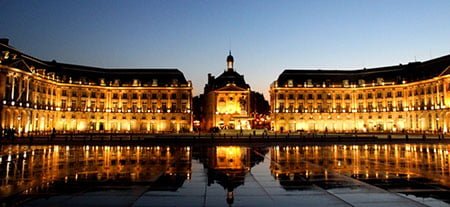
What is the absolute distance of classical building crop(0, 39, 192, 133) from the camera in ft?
277

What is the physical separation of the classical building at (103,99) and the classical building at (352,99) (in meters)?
29.5

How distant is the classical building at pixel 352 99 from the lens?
319 feet

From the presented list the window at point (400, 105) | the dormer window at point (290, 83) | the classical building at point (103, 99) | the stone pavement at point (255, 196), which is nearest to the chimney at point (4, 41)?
the classical building at point (103, 99)

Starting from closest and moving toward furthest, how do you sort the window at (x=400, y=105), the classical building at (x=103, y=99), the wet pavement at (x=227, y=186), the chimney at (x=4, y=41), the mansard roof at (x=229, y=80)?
the wet pavement at (x=227, y=186) → the chimney at (x=4, y=41) → the classical building at (x=103, y=99) → the window at (x=400, y=105) → the mansard roof at (x=229, y=80)

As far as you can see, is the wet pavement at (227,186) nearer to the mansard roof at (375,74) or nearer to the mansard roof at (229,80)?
the mansard roof at (375,74)

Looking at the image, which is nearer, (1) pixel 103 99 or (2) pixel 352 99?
(1) pixel 103 99

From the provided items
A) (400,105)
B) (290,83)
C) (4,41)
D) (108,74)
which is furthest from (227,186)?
(290,83)

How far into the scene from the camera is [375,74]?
353ft

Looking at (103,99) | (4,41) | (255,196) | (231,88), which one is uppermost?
(4,41)

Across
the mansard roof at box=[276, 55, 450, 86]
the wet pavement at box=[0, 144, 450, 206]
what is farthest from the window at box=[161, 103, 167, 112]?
the wet pavement at box=[0, 144, 450, 206]

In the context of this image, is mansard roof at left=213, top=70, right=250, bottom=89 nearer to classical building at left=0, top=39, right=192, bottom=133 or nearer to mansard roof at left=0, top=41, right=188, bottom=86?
classical building at left=0, top=39, right=192, bottom=133

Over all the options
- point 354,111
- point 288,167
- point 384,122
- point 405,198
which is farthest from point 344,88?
point 405,198

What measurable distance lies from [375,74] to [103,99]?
76004mm

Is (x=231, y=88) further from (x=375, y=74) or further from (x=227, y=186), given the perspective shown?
(x=227, y=186)
